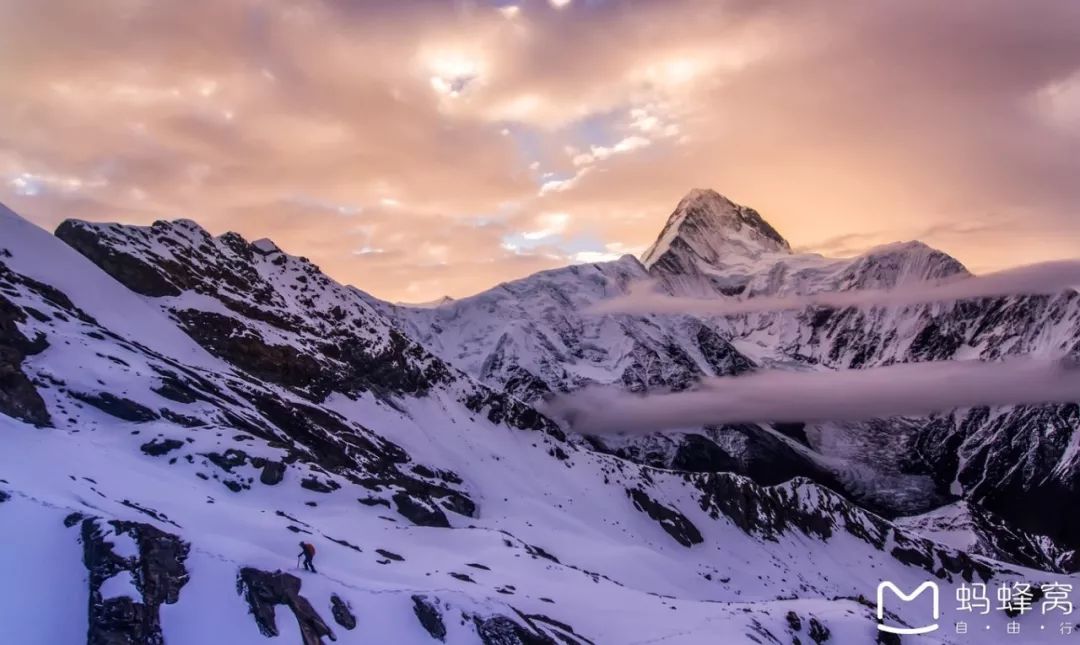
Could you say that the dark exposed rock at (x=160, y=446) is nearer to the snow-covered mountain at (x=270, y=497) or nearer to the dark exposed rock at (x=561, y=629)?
the snow-covered mountain at (x=270, y=497)

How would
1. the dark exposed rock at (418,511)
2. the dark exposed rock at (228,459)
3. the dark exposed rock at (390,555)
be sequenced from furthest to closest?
the dark exposed rock at (418,511), the dark exposed rock at (228,459), the dark exposed rock at (390,555)

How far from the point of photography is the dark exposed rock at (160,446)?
8629cm

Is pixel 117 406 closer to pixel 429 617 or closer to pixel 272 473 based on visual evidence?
pixel 272 473

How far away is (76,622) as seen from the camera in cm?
4372

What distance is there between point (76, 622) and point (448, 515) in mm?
91687

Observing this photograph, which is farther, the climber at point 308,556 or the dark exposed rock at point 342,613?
the climber at point 308,556

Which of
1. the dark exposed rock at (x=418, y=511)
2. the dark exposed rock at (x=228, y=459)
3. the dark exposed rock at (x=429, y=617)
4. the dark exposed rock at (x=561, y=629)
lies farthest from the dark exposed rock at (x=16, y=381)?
the dark exposed rock at (x=561, y=629)

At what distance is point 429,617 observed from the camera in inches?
2298

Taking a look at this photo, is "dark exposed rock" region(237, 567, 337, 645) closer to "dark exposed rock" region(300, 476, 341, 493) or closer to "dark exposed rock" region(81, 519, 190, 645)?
"dark exposed rock" region(81, 519, 190, 645)

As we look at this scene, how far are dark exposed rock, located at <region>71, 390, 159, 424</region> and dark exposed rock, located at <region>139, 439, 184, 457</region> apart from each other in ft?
20.7

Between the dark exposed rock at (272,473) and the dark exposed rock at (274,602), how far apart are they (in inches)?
1726

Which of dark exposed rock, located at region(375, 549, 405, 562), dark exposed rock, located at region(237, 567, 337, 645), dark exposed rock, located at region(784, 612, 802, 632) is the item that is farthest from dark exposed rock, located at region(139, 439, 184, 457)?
dark exposed rock, located at region(784, 612, 802, 632)

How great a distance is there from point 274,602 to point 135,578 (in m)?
8.07

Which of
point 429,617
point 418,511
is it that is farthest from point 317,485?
point 429,617
